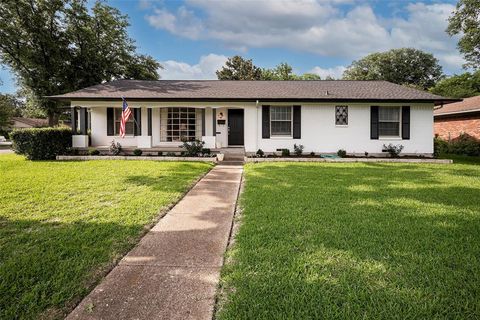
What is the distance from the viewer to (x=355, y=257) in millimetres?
3182

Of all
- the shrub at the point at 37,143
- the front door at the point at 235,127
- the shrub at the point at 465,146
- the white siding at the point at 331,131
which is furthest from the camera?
the shrub at the point at 465,146

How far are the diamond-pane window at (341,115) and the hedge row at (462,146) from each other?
5.66 m

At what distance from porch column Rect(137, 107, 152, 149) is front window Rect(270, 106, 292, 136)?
589 cm

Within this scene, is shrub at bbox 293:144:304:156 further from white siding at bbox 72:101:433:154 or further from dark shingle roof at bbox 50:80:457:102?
dark shingle roof at bbox 50:80:457:102

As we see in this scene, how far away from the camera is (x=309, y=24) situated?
1593 cm

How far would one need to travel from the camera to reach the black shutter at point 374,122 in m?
13.7

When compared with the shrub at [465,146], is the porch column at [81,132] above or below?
above

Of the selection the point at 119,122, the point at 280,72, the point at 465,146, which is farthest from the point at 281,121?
the point at 280,72

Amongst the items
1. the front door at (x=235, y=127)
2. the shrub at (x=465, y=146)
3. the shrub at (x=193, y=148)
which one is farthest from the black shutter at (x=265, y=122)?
the shrub at (x=465, y=146)

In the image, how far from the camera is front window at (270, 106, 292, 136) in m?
14.0

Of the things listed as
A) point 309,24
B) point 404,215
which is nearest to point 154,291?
point 404,215

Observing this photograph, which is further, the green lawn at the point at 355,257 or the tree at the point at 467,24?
the tree at the point at 467,24

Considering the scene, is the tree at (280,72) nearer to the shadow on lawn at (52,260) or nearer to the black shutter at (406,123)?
the black shutter at (406,123)

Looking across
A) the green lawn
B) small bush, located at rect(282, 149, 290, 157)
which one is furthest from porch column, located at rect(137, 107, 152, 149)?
the green lawn
